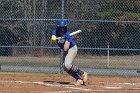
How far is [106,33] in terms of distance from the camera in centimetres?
2114

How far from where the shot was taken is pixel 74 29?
2027cm

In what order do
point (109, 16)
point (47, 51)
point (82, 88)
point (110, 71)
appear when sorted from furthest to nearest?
point (109, 16)
point (47, 51)
point (110, 71)
point (82, 88)

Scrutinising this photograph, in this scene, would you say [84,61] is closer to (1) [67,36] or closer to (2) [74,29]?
(2) [74,29]

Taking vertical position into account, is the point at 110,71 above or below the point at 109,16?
below

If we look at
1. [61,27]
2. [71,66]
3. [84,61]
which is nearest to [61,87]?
[71,66]

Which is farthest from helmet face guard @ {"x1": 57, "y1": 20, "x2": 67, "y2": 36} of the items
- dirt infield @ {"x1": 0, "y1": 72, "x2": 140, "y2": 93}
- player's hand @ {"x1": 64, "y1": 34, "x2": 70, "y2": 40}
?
dirt infield @ {"x1": 0, "y1": 72, "x2": 140, "y2": 93}

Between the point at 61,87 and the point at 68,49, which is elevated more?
the point at 68,49

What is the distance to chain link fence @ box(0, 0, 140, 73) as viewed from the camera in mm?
20469

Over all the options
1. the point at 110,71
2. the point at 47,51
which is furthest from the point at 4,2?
the point at 110,71

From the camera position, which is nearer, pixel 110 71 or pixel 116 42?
pixel 110 71

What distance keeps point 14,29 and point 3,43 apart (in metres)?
0.90

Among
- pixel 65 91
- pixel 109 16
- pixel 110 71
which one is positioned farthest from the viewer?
pixel 109 16

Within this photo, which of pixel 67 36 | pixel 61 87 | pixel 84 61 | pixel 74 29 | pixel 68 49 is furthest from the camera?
pixel 84 61

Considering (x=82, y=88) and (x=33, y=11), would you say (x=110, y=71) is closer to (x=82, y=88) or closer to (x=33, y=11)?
(x=33, y=11)
